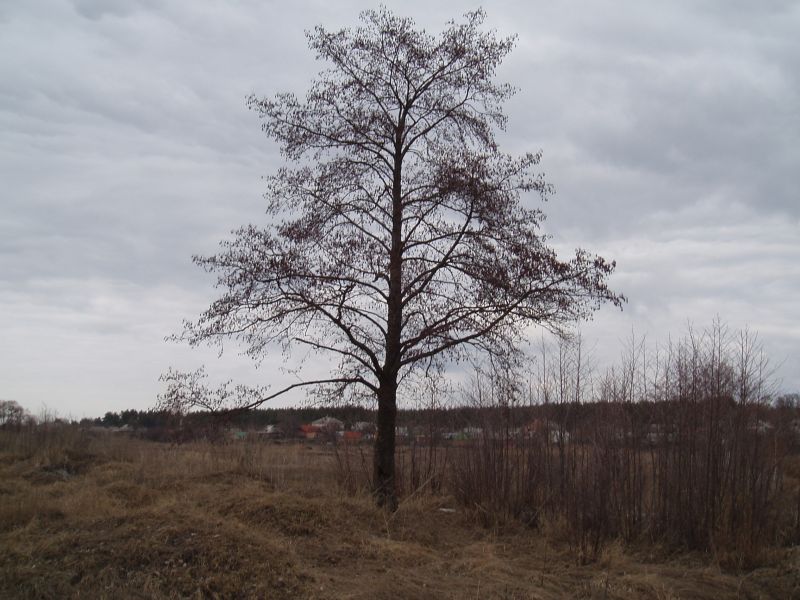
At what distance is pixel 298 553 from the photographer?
8.66 meters

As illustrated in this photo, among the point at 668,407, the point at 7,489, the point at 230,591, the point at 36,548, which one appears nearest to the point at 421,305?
the point at 668,407

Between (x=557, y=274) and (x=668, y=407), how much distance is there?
284 cm

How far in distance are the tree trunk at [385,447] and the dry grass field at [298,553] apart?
0.41 metres

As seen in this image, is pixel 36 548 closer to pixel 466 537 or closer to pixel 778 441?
pixel 466 537

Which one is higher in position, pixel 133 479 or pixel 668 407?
pixel 668 407

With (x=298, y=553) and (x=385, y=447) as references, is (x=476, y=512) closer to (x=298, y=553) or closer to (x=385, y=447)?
(x=385, y=447)

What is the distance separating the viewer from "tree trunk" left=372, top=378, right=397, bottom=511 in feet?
38.1

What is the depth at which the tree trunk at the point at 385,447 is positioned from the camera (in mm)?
11617

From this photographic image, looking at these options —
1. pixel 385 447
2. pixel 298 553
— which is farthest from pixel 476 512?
pixel 298 553

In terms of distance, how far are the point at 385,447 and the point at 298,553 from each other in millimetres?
3313

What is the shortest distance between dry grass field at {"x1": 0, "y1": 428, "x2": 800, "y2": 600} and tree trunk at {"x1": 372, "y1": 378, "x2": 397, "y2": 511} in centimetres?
41

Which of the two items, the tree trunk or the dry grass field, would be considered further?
the tree trunk

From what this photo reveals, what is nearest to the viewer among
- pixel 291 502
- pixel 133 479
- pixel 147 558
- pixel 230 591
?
pixel 230 591

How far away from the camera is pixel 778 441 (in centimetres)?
1084
